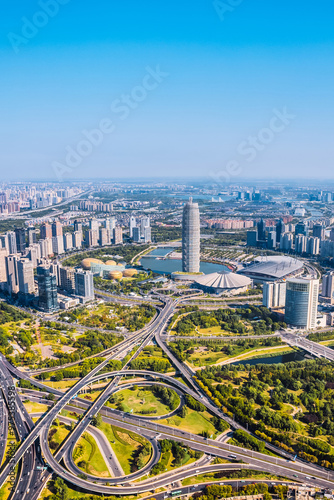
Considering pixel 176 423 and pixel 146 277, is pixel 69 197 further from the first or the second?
pixel 176 423

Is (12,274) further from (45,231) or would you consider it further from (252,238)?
(252,238)

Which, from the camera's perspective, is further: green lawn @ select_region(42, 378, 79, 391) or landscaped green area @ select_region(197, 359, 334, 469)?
green lawn @ select_region(42, 378, 79, 391)

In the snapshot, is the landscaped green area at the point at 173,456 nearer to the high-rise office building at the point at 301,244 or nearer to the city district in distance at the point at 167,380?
the city district in distance at the point at 167,380

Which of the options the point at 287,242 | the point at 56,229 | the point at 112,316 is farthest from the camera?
the point at 56,229

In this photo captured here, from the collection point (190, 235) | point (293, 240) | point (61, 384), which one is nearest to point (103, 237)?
point (190, 235)

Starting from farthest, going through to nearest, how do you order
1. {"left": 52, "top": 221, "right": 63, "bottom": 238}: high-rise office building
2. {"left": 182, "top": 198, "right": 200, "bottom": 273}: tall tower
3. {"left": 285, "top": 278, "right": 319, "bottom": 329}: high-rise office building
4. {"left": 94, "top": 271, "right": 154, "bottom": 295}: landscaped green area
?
{"left": 52, "top": 221, "right": 63, "bottom": 238}: high-rise office building → {"left": 182, "top": 198, "right": 200, "bottom": 273}: tall tower → {"left": 94, "top": 271, "right": 154, "bottom": 295}: landscaped green area → {"left": 285, "top": 278, "right": 319, "bottom": 329}: high-rise office building

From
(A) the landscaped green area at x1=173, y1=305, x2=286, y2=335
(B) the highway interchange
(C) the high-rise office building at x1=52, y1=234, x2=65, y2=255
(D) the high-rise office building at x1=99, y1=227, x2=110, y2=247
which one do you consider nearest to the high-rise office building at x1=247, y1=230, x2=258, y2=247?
(D) the high-rise office building at x1=99, y1=227, x2=110, y2=247

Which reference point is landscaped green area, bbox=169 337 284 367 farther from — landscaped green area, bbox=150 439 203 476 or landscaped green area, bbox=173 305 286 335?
landscaped green area, bbox=150 439 203 476
